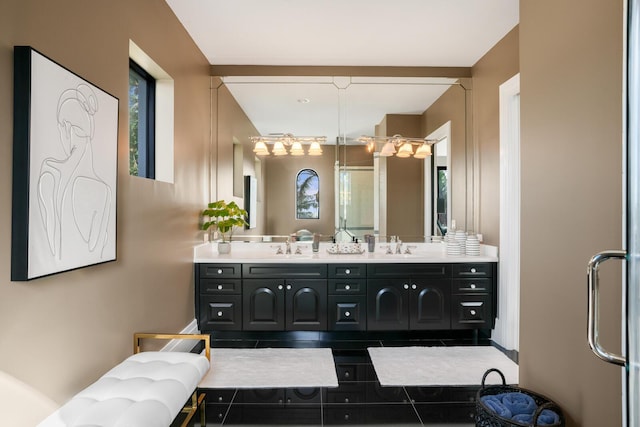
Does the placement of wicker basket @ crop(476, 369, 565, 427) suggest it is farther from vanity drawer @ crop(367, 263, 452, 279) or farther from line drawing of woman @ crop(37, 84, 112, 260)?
line drawing of woman @ crop(37, 84, 112, 260)

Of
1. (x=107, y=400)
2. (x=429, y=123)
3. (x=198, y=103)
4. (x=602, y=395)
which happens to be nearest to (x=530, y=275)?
(x=602, y=395)

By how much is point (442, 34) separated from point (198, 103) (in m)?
2.31

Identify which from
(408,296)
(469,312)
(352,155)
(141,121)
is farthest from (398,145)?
(141,121)

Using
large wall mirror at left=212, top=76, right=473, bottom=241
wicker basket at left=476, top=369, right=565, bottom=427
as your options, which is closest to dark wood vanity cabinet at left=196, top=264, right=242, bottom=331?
large wall mirror at left=212, top=76, right=473, bottom=241

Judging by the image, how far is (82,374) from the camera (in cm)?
184

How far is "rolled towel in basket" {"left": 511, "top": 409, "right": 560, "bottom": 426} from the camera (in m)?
1.59

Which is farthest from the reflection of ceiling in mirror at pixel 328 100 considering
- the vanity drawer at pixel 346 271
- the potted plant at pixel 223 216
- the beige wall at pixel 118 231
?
the vanity drawer at pixel 346 271

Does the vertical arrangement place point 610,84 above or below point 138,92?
below

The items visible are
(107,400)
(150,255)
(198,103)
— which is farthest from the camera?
(198,103)

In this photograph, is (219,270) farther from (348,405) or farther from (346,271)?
(348,405)

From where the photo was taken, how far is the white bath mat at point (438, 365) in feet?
8.93

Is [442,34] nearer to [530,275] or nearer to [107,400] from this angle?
[530,275]

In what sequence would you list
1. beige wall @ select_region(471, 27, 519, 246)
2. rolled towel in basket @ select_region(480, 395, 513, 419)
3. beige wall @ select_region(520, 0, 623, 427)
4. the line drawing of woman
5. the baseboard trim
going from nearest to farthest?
beige wall @ select_region(520, 0, 623, 427) < the line drawing of woman < rolled towel in basket @ select_region(480, 395, 513, 419) < the baseboard trim < beige wall @ select_region(471, 27, 519, 246)

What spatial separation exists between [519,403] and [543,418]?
0.43 feet
